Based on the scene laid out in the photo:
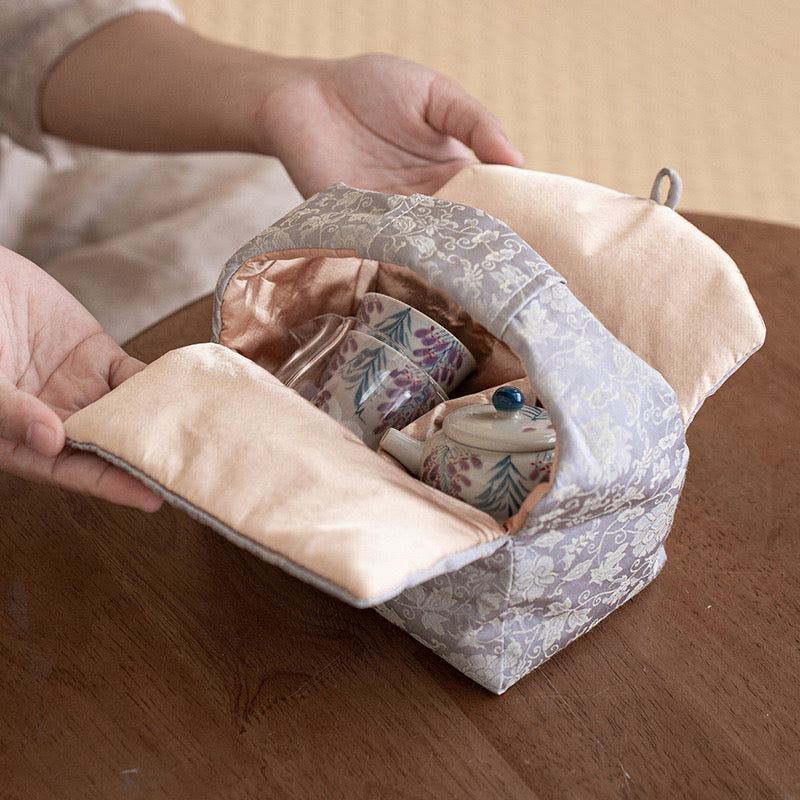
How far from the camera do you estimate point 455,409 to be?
0.54 meters

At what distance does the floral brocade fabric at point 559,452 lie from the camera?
417mm

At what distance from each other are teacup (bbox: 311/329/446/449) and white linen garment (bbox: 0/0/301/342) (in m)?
0.41

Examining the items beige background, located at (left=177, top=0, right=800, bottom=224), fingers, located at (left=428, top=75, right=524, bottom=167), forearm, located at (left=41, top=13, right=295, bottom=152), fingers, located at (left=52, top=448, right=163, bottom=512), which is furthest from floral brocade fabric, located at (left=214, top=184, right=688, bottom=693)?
beige background, located at (left=177, top=0, right=800, bottom=224)

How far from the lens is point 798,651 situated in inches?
19.3

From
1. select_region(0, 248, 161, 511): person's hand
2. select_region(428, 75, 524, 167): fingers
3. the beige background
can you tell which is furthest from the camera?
the beige background

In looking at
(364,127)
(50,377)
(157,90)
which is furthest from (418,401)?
(157,90)

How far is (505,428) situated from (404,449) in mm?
69

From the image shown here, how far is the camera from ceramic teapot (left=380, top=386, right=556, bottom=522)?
457mm

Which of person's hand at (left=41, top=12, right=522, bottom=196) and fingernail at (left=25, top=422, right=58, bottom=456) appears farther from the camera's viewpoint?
person's hand at (left=41, top=12, right=522, bottom=196)

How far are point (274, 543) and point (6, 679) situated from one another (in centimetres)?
21

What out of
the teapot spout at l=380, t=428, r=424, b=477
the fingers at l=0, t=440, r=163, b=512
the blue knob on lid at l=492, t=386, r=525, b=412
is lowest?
the fingers at l=0, t=440, r=163, b=512

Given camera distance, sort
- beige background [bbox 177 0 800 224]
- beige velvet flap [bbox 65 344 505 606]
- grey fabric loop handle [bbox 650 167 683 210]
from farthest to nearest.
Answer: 1. beige background [bbox 177 0 800 224]
2. grey fabric loop handle [bbox 650 167 683 210]
3. beige velvet flap [bbox 65 344 505 606]

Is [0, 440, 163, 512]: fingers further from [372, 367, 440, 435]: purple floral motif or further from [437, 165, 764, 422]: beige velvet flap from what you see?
[437, 165, 764, 422]: beige velvet flap

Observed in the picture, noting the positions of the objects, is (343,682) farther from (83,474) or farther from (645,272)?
(645,272)
